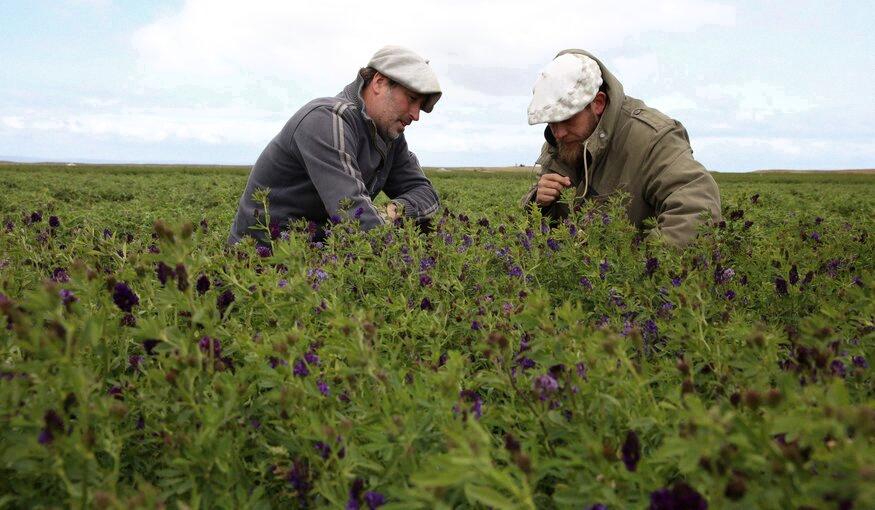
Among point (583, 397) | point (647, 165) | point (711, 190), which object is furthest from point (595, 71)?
point (583, 397)

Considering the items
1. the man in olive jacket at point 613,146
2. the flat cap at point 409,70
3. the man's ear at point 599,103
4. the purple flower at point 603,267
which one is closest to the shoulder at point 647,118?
the man in olive jacket at point 613,146

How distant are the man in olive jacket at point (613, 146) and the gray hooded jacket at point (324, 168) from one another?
131 cm

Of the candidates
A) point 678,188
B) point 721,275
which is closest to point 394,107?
point 678,188

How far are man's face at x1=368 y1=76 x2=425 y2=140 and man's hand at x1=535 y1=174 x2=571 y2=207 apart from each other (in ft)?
3.70

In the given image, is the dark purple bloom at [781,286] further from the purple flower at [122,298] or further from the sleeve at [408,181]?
the sleeve at [408,181]

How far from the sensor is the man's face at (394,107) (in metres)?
4.67

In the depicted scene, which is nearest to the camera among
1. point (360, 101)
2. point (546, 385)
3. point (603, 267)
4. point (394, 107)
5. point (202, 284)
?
point (546, 385)

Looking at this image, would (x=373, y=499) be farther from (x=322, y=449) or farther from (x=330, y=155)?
(x=330, y=155)

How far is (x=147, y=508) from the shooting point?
3.71 feet

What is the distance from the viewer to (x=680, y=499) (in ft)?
3.56

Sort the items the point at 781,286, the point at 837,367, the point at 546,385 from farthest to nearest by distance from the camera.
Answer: the point at 781,286
the point at 837,367
the point at 546,385

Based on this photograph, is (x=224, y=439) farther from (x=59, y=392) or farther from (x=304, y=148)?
(x=304, y=148)

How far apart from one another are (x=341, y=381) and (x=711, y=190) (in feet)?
10.3

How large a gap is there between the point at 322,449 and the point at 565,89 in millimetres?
3419
